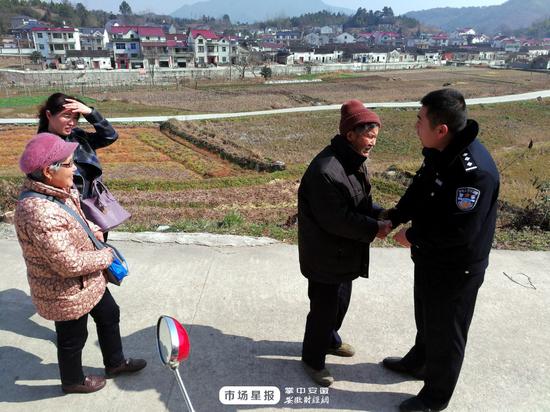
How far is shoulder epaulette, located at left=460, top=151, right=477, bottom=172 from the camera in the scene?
2189 millimetres

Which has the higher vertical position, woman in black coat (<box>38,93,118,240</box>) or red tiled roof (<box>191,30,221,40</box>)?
red tiled roof (<box>191,30,221,40</box>)

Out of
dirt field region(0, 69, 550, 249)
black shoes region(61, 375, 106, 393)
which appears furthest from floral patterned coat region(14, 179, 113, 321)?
dirt field region(0, 69, 550, 249)

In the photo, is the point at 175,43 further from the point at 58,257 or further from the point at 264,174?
the point at 58,257

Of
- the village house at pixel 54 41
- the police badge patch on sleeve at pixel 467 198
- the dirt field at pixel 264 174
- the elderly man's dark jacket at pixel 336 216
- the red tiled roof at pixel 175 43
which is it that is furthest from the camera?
the red tiled roof at pixel 175 43

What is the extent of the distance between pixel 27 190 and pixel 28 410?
1.38m

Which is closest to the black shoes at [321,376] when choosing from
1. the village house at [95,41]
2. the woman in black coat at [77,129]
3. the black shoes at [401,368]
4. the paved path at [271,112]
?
the black shoes at [401,368]

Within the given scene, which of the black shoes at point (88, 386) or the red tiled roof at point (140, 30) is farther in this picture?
the red tiled roof at point (140, 30)

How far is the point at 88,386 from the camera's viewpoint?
9.14ft

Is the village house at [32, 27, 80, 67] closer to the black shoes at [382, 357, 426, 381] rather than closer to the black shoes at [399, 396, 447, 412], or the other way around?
the black shoes at [382, 357, 426, 381]

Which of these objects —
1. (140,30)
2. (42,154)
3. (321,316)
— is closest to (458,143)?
(321,316)

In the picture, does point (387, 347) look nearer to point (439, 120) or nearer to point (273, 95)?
point (439, 120)

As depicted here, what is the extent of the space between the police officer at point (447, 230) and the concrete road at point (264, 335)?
17.2 inches

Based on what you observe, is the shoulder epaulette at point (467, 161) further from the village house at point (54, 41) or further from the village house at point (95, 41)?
the village house at point (95, 41)

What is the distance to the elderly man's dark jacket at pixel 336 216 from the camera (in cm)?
249
